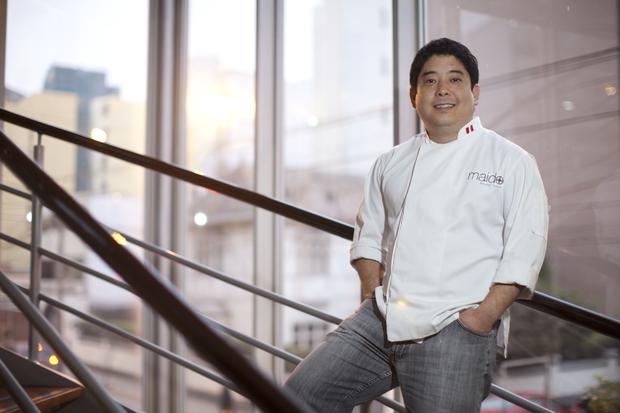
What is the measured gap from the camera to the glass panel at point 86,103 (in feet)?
12.9

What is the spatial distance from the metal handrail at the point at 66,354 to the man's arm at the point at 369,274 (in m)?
0.63

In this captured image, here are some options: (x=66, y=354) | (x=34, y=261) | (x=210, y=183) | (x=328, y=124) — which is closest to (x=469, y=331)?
(x=66, y=354)

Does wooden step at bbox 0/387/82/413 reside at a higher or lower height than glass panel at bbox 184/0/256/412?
lower

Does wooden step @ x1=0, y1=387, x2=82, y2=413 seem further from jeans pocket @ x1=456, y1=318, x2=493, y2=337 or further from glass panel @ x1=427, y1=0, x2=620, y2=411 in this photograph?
glass panel @ x1=427, y1=0, x2=620, y2=411

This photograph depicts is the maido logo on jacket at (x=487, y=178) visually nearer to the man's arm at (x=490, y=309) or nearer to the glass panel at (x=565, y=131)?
the man's arm at (x=490, y=309)

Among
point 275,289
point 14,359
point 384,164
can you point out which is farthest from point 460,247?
point 275,289

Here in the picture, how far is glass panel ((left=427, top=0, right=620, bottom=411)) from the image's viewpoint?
2041 millimetres

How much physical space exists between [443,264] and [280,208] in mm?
761

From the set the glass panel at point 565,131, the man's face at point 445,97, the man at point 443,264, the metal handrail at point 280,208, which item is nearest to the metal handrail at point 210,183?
the metal handrail at point 280,208

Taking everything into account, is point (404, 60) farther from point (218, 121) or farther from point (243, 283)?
point (218, 121)

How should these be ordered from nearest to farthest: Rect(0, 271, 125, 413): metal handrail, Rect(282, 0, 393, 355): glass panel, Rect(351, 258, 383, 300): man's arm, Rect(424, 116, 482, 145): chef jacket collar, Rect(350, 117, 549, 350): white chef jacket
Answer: Rect(0, 271, 125, 413): metal handrail
Rect(350, 117, 549, 350): white chef jacket
Rect(424, 116, 482, 145): chef jacket collar
Rect(351, 258, 383, 300): man's arm
Rect(282, 0, 393, 355): glass panel

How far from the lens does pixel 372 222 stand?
1.72 metres

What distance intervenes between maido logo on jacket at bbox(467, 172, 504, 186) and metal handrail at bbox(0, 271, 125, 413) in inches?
32.6

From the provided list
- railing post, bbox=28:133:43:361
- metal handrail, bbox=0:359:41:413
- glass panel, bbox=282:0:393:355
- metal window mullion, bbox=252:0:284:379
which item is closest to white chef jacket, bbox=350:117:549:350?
metal handrail, bbox=0:359:41:413
